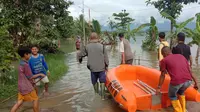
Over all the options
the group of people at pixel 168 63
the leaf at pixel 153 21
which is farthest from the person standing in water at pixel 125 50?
the leaf at pixel 153 21

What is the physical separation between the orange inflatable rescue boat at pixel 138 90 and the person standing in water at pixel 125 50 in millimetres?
433

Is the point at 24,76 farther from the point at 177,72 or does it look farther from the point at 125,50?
the point at 125,50

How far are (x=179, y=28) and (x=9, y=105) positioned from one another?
11.4 m

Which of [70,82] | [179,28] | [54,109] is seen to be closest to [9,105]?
[54,109]

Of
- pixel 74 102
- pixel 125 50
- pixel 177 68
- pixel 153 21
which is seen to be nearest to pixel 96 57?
pixel 74 102

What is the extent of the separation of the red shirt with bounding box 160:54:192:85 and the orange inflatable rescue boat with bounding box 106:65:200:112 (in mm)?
845

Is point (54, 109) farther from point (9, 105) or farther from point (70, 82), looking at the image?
point (70, 82)

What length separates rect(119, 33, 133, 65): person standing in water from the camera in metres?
8.30

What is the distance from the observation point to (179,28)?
15.2 meters

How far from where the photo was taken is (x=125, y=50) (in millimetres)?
8406

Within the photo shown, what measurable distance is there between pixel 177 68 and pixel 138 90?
2.49 meters

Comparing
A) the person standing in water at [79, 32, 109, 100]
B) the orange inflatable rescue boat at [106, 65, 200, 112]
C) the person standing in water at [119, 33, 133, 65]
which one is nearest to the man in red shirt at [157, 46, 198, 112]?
the orange inflatable rescue boat at [106, 65, 200, 112]

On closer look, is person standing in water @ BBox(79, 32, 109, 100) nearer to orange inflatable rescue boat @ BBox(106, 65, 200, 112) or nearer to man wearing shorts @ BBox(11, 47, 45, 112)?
orange inflatable rescue boat @ BBox(106, 65, 200, 112)

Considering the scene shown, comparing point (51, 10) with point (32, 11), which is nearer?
point (32, 11)
